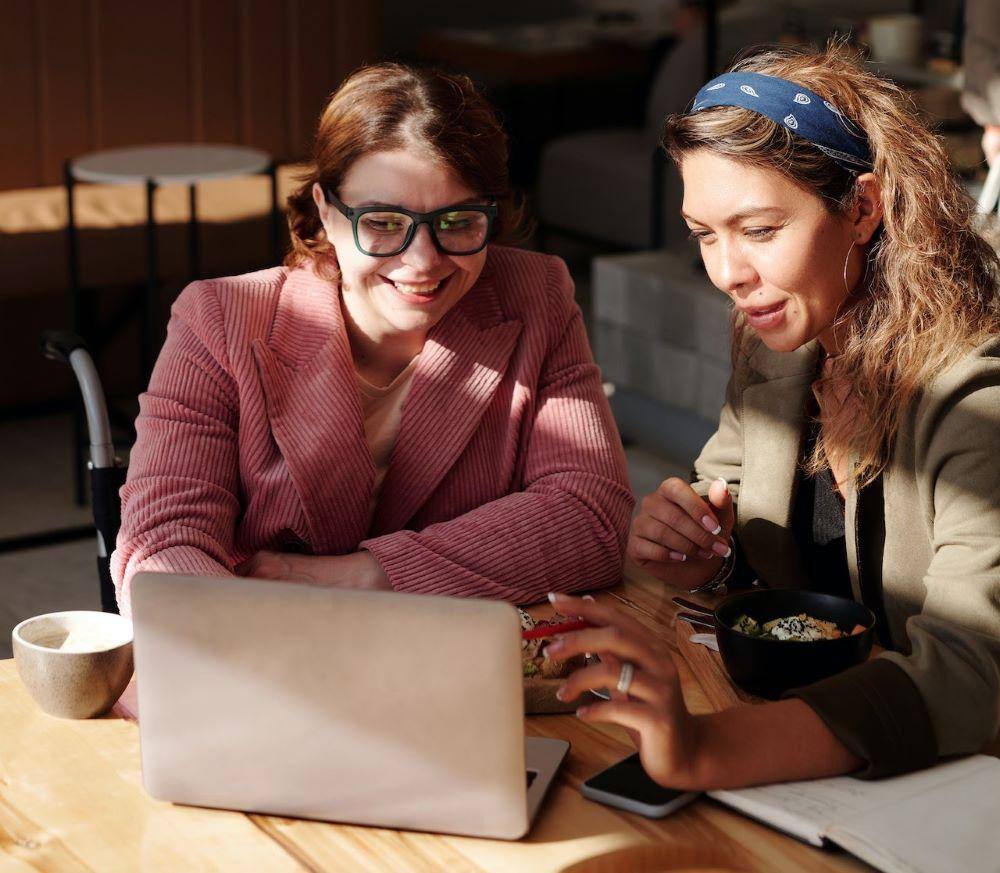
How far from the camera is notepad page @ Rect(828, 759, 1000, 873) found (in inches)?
40.8

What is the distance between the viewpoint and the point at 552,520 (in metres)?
1.69

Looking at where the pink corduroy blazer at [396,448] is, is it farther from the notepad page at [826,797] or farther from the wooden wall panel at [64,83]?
the wooden wall panel at [64,83]

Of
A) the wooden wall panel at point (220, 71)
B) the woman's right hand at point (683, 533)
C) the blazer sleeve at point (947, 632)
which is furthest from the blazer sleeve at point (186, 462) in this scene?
the wooden wall panel at point (220, 71)

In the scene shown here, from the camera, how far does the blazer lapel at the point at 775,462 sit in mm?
1602

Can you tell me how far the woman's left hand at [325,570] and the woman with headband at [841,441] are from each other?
0.93 ft

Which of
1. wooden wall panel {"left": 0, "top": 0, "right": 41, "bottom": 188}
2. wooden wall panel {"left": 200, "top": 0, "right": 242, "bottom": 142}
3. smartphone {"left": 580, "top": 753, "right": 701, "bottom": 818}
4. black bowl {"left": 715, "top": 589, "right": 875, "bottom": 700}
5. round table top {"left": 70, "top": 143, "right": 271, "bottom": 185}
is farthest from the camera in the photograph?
wooden wall panel {"left": 200, "top": 0, "right": 242, "bottom": 142}

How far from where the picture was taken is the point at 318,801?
3.68 ft

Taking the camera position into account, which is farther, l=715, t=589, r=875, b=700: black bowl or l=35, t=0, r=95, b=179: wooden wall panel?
l=35, t=0, r=95, b=179: wooden wall panel

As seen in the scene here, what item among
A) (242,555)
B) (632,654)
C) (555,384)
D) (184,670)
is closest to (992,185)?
(555,384)

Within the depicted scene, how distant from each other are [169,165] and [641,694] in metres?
2.97

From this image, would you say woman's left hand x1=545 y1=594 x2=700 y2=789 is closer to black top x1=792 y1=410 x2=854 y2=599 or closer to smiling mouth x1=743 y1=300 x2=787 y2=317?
smiling mouth x1=743 y1=300 x2=787 y2=317

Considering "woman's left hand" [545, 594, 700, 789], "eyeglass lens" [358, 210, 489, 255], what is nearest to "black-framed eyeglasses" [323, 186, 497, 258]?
"eyeglass lens" [358, 210, 489, 255]

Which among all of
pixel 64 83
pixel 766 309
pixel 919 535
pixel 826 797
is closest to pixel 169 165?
pixel 64 83

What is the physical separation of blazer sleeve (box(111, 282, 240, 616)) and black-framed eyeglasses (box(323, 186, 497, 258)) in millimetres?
195
